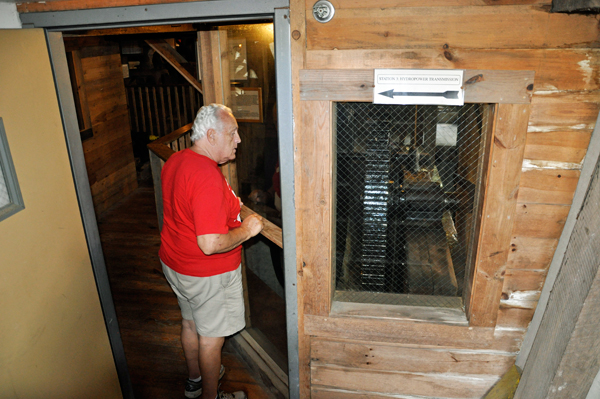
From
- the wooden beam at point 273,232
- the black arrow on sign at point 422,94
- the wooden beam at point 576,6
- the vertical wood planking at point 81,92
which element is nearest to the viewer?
the wooden beam at point 576,6

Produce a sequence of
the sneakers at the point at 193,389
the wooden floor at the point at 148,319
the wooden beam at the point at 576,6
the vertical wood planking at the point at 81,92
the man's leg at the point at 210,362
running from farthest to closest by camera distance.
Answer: the vertical wood planking at the point at 81,92
the wooden floor at the point at 148,319
the sneakers at the point at 193,389
the man's leg at the point at 210,362
the wooden beam at the point at 576,6

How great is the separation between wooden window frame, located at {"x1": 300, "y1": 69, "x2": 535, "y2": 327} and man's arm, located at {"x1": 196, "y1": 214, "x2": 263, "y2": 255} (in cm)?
42

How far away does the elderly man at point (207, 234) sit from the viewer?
1949 millimetres

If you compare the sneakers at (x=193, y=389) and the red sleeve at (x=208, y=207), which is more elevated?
the red sleeve at (x=208, y=207)

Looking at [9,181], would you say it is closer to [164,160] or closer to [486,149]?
[164,160]

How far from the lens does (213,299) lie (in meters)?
2.24

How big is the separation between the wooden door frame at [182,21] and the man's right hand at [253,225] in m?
0.26

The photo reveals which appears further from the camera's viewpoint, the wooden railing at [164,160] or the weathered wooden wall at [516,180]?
the wooden railing at [164,160]

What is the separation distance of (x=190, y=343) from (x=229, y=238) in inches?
34.7

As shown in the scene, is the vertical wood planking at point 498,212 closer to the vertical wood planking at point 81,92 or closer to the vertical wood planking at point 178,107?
the vertical wood planking at point 81,92

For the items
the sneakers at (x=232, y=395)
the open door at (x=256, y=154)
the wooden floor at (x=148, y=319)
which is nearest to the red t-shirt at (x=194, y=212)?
the open door at (x=256, y=154)

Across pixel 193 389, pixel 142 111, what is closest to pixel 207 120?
pixel 193 389

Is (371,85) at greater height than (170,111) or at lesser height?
greater

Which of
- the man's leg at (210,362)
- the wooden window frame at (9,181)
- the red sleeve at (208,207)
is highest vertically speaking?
the wooden window frame at (9,181)
